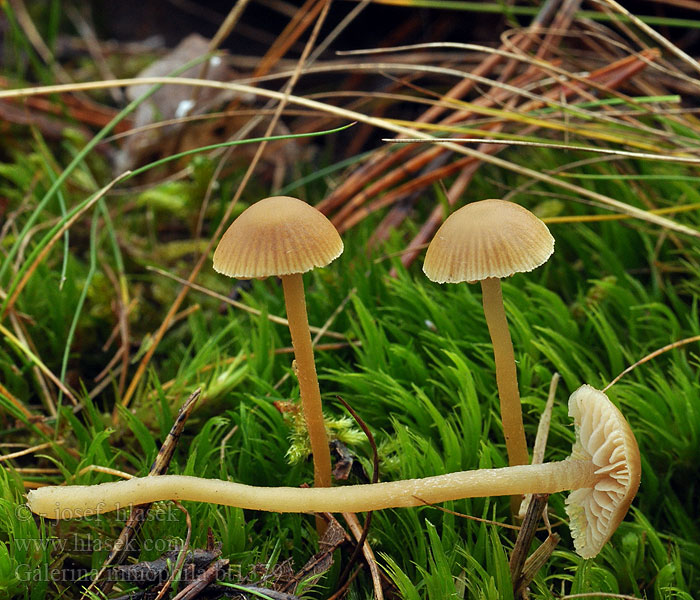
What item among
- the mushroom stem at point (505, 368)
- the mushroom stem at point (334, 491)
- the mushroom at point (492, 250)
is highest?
the mushroom at point (492, 250)

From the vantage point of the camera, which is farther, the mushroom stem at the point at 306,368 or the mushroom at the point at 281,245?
the mushroom stem at the point at 306,368

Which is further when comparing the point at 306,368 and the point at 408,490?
the point at 306,368

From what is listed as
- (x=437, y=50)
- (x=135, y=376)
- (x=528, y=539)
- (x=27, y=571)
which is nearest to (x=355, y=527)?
(x=528, y=539)

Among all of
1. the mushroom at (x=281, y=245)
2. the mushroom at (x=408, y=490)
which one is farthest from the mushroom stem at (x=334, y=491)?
the mushroom at (x=281, y=245)

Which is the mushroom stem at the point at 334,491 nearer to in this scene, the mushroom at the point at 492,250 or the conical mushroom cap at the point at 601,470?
the conical mushroom cap at the point at 601,470

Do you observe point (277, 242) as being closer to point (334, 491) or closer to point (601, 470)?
point (334, 491)

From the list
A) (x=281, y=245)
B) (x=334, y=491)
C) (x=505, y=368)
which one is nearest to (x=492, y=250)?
(x=505, y=368)

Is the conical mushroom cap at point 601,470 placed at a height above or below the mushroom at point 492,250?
below
